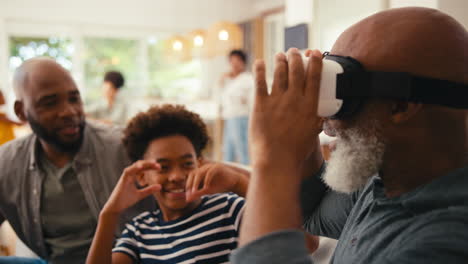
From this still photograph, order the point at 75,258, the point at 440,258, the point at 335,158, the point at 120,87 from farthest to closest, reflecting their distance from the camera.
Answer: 1. the point at 120,87
2. the point at 75,258
3. the point at 335,158
4. the point at 440,258

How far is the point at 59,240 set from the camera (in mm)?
1433

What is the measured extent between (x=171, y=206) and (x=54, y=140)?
0.62 metres

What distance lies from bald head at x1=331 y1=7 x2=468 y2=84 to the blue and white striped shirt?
2.19 ft

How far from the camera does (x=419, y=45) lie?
583 mm

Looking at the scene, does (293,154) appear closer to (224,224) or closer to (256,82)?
(256,82)

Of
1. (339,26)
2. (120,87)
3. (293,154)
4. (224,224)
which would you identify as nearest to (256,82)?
(293,154)

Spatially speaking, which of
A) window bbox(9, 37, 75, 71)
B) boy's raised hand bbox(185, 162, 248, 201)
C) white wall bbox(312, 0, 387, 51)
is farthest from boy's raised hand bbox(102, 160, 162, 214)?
window bbox(9, 37, 75, 71)

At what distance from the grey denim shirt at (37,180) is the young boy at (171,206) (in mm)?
209

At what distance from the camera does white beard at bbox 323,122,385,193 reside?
63cm

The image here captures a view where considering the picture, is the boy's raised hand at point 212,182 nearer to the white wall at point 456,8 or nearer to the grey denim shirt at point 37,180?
the grey denim shirt at point 37,180

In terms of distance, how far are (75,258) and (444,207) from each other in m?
1.24

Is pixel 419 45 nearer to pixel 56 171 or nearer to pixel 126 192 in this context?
pixel 126 192

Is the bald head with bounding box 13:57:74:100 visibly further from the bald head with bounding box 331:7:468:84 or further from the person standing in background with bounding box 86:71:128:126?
the person standing in background with bounding box 86:71:128:126

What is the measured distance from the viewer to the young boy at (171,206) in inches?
42.8
